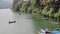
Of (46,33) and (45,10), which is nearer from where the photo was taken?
(46,33)

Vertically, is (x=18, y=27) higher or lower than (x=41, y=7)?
lower

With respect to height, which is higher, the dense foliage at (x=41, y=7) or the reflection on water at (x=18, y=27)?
the dense foliage at (x=41, y=7)

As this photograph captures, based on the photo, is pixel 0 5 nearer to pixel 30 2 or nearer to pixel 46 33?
pixel 30 2

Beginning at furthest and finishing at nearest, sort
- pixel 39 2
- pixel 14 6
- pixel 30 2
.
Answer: pixel 14 6
pixel 30 2
pixel 39 2

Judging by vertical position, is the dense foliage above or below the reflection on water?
above

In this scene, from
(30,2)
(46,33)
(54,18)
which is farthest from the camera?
(30,2)

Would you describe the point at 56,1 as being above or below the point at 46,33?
above

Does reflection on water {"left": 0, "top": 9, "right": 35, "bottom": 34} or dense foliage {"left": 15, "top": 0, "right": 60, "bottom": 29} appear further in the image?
dense foliage {"left": 15, "top": 0, "right": 60, "bottom": 29}

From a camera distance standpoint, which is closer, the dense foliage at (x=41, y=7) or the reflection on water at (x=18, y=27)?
the reflection on water at (x=18, y=27)

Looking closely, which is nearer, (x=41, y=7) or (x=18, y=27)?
(x=18, y=27)

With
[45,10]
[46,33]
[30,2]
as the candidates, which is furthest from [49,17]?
[46,33]
